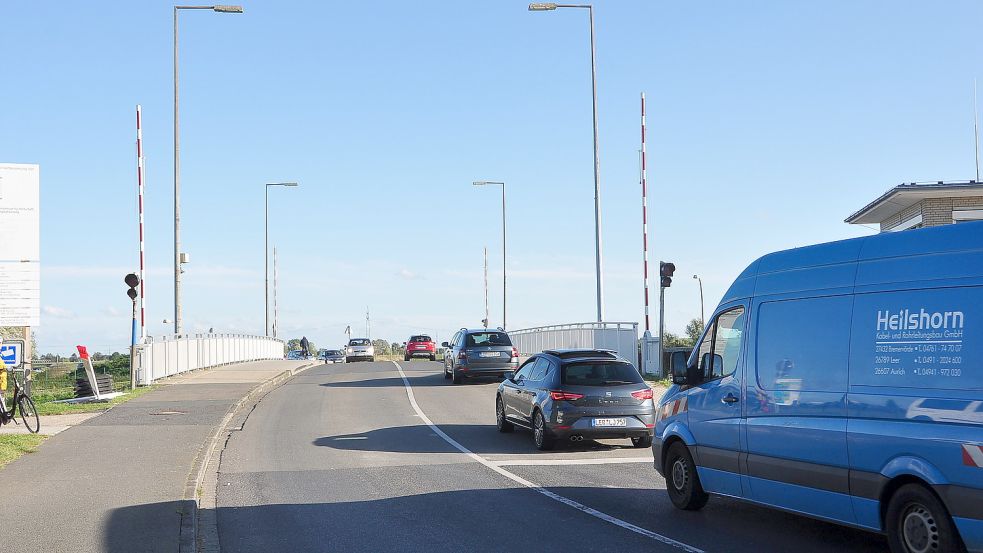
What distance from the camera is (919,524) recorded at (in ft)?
22.9

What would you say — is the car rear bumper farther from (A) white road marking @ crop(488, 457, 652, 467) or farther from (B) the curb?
(A) white road marking @ crop(488, 457, 652, 467)

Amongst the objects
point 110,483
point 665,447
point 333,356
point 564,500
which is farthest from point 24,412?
point 333,356

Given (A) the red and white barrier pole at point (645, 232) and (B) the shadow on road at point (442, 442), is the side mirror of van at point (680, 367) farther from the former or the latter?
(A) the red and white barrier pole at point (645, 232)

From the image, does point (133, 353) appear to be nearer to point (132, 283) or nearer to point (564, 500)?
point (132, 283)

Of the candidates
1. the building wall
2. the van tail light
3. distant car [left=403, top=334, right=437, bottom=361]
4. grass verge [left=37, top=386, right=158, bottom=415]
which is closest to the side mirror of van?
the van tail light

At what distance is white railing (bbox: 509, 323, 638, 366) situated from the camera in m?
28.9

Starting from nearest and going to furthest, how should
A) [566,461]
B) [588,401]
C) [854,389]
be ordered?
1. [854,389]
2. [566,461]
3. [588,401]

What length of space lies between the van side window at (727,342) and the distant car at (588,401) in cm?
521

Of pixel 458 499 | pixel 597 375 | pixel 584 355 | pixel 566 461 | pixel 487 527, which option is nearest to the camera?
pixel 487 527

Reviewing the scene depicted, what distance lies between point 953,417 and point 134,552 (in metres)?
5.94

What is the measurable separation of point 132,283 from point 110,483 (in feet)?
43.7

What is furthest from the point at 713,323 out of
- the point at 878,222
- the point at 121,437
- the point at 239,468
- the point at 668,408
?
the point at 878,222

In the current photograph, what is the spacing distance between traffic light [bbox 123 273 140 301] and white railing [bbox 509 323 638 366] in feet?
40.6

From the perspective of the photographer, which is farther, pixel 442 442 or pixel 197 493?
pixel 442 442
